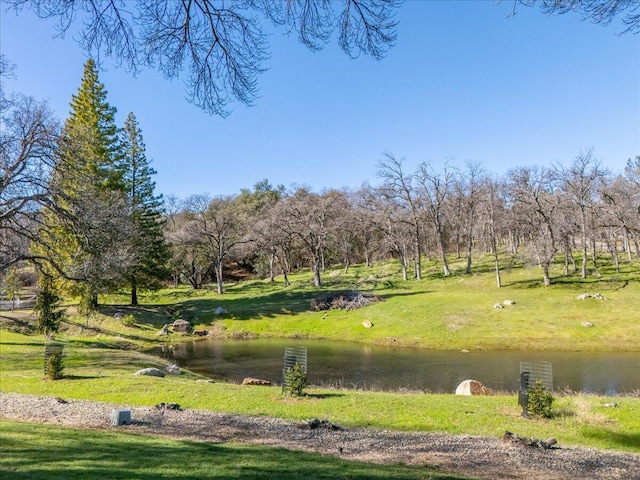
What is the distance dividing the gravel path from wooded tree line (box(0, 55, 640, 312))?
20.9 ft

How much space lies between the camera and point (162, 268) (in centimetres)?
4000

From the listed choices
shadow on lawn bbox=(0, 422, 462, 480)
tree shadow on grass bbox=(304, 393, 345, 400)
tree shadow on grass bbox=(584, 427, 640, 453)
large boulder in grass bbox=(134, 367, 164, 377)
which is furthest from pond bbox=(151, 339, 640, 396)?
shadow on lawn bbox=(0, 422, 462, 480)

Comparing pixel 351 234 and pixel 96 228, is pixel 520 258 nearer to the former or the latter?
pixel 351 234

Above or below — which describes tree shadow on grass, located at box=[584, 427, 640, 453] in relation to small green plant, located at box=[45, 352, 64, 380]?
below

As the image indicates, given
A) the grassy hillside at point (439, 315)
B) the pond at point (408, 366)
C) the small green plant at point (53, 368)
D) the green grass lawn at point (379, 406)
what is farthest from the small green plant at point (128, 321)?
the small green plant at point (53, 368)

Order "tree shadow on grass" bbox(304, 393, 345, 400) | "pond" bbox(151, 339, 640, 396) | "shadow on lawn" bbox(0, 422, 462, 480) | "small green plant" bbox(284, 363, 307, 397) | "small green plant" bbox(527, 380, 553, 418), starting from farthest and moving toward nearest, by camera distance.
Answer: "pond" bbox(151, 339, 640, 396), "tree shadow on grass" bbox(304, 393, 345, 400), "small green plant" bbox(284, 363, 307, 397), "small green plant" bbox(527, 380, 553, 418), "shadow on lawn" bbox(0, 422, 462, 480)

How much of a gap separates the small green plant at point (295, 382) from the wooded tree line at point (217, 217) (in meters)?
9.61

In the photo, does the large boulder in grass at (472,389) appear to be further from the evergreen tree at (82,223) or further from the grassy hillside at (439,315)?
the evergreen tree at (82,223)

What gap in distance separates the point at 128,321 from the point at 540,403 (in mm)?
28689

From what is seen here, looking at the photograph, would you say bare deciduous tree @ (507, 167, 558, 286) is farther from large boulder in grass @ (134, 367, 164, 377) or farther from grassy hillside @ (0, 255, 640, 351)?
large boulder in grass @ (134, 367, 164, 377)

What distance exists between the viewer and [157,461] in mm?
6578

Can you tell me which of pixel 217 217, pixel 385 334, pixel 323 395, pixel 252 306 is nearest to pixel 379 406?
pixel 323 395

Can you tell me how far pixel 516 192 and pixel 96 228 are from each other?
33.6m

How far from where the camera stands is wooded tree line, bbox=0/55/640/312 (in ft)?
59.4
